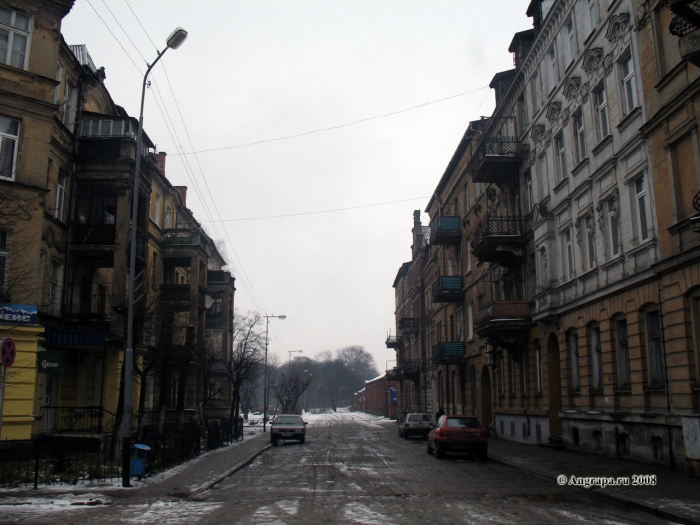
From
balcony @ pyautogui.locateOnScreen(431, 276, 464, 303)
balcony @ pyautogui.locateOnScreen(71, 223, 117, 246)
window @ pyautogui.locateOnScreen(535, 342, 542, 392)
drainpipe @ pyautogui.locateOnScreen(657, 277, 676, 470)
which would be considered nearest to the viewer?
drainpipe @ pyautogui.locateOnScreen(657, 277, 676, 470)

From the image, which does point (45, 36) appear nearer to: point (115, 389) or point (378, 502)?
point (115, 389)

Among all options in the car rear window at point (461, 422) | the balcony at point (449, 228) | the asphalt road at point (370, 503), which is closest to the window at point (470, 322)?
the balcony at point (449, 228)

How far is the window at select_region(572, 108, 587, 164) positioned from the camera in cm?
2322

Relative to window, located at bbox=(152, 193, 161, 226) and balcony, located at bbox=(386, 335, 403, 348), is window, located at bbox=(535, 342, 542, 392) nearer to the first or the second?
window, located at bbox=(152, 193, 161, 226)

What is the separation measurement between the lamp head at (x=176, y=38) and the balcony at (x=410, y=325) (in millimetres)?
47671

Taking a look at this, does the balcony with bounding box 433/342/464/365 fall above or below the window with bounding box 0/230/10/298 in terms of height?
below

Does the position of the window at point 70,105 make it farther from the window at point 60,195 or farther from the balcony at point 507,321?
the balcony at point 507,321

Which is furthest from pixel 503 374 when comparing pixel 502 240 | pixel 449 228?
pixel 449 228

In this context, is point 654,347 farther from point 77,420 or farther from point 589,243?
point 77,420

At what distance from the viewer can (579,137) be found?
77.2 feet

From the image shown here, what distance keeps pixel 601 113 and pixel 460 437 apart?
463 inches

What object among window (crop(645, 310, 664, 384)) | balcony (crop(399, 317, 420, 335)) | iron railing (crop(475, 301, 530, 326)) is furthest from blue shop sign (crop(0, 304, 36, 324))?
balcony (crop(399, 317, 420, 335))

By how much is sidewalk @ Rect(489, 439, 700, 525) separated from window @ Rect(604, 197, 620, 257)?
6.32m

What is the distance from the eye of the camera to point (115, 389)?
26750mm
